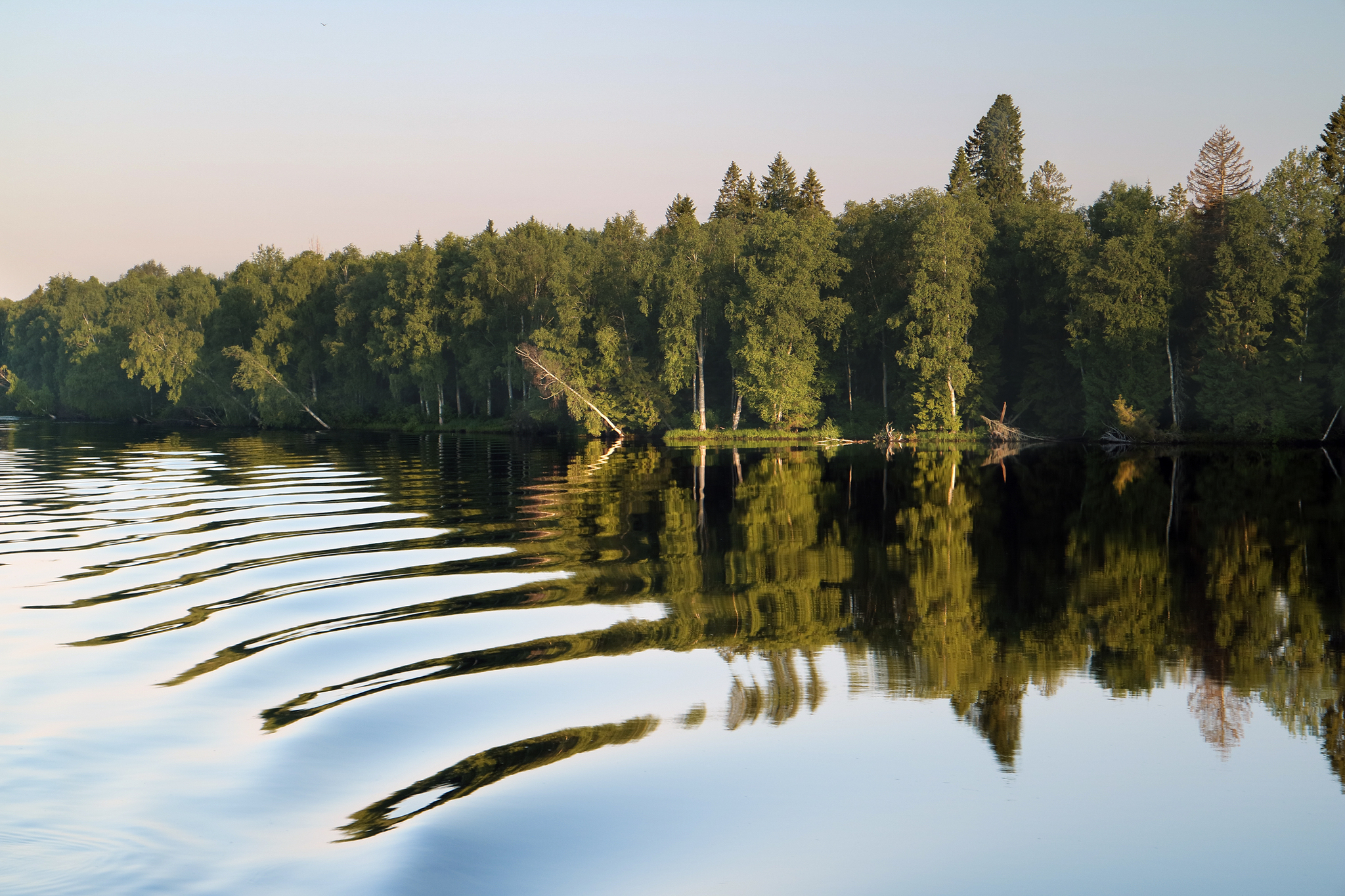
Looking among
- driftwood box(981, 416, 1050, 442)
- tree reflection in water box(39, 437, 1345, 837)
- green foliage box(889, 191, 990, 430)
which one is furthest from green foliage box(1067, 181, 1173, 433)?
tree reflection in water box(39, 437, 1345, 837)

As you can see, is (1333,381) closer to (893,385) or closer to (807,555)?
(893,385)

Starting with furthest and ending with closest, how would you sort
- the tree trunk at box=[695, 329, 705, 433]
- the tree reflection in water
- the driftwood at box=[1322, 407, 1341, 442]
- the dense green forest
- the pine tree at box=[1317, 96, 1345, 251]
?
the tree trunk at box=[695, 329, 705, 433] → the pine tree at box=[1317, 96, 1345, 251] → the dense green forest → the driftwood at box=[1322, 407, 1341, 442] → the tree reflection in water

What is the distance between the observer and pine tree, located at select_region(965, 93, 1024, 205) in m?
95.9

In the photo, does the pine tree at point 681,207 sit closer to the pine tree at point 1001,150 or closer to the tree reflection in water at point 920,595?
the pine tree at point 1001,150

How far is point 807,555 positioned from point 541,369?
53739mm

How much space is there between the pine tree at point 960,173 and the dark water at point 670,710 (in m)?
72.7

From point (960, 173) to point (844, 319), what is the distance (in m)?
31.6

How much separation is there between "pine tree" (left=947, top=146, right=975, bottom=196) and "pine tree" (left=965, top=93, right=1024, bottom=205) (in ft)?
5.26

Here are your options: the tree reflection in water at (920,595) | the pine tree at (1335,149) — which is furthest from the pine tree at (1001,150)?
the tree reflection in water at (920,595)

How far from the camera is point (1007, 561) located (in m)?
18.4

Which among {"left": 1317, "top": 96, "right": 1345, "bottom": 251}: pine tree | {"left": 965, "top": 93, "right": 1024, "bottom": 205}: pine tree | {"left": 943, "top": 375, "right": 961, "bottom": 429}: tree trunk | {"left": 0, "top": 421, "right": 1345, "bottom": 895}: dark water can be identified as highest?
{"left": 965, "top": 93, "right": 1024, "bottom": 205}: pine tree

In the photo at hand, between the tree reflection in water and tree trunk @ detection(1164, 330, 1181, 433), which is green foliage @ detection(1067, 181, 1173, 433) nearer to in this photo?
tree trunk @ detection(1164, 330, 1181, 433)

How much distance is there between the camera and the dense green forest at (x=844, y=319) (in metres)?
58.1

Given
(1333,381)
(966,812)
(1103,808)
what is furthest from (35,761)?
(1333,381)
